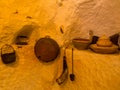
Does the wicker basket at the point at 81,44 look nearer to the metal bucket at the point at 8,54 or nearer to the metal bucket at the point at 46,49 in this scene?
the metal bucket at the point at 46,49

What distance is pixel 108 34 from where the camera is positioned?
1.67 m

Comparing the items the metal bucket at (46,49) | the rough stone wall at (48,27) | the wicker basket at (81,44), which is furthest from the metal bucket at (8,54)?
the wicker basket at (81,44)

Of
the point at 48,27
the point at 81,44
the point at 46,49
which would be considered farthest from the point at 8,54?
the point at 81,44

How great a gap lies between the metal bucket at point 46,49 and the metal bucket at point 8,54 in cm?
21

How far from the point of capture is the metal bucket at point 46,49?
1645 mm

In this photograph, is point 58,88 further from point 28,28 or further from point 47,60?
point 28,28

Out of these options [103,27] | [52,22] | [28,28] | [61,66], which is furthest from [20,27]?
[103,27]

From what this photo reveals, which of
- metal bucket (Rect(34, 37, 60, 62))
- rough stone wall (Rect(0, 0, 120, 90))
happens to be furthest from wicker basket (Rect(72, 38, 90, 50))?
metal bucket (Rect(34, 37, 60, 62))

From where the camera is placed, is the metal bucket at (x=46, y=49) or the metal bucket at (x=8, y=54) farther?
the metal bucket at (x=46, y=49)

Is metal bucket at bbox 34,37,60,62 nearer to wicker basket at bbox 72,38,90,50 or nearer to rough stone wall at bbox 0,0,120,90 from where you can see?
rough stone wall at bbox 0,0,120,90

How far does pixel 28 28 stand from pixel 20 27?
11 centimetres

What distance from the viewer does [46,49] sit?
5.41ft

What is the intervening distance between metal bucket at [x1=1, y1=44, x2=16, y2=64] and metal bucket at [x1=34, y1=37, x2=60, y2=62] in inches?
8.2

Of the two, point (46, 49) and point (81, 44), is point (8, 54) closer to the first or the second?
point (46, 49)
